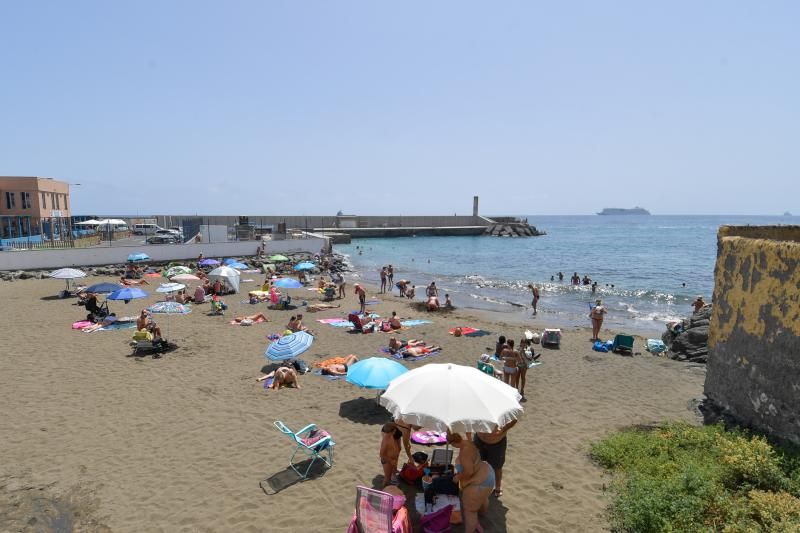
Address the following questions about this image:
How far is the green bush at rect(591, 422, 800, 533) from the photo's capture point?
16.0ft

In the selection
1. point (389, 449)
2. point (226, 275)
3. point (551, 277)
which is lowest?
point (551, 277)

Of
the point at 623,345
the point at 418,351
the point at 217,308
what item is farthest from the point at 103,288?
the point at 623,345

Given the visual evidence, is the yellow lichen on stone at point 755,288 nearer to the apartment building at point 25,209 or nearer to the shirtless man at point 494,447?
the shirtless man at point 494,447

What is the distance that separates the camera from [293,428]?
25.8ft

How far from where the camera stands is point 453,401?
5.42 meters

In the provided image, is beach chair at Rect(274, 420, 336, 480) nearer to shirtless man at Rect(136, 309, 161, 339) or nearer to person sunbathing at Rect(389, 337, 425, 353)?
person sunbathing at Rect(389, 337, 425, 353)

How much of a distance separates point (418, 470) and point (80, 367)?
8.97 m

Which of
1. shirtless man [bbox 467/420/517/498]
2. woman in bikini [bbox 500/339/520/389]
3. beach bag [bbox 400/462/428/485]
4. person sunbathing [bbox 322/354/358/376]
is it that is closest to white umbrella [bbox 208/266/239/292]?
person sunbathing [bbox 322/354/358/376]

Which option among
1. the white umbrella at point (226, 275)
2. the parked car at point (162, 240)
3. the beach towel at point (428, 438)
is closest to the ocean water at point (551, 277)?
the white umbrella at point (226, 275)

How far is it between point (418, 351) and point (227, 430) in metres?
6.06

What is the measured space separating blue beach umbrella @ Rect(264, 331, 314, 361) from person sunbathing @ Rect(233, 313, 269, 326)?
567cm

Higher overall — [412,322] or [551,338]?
[551,338]

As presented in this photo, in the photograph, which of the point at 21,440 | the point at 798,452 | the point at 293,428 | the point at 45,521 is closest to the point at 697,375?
the point at 798,452

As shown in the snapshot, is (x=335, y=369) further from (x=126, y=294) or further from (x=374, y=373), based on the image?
(x=126, y=294)
